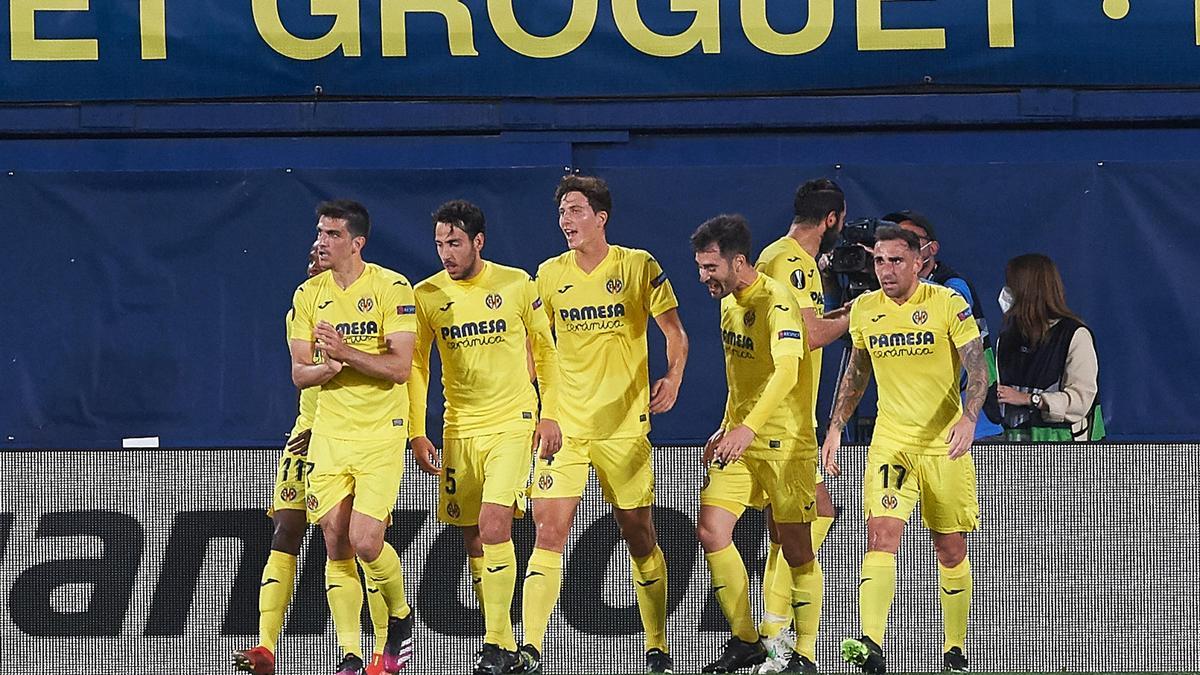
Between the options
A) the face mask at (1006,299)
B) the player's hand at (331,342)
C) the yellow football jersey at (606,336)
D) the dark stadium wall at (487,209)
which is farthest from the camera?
the dark stadium wall at (487,209)

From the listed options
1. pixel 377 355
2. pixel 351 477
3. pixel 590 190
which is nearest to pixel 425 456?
pixel 351 477

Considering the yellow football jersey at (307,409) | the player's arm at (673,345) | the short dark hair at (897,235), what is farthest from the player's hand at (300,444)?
the short dark hair at (897,235)

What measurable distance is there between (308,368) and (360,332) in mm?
276

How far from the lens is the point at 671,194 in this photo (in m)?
10.1

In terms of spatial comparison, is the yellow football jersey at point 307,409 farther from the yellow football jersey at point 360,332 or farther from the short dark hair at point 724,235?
the short dark hair at point 724,235

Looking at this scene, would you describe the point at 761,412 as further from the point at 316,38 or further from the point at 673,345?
the point at 316,38

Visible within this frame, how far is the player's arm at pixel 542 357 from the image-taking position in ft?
25.7

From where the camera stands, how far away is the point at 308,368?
7.70m

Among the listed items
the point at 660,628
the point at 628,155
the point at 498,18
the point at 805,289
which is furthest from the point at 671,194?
the point at 660,628

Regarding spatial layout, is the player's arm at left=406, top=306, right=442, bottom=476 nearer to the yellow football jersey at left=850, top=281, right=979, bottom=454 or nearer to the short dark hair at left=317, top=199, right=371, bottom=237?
the short dark hair at left=317, top=199, right=371, bottom=237

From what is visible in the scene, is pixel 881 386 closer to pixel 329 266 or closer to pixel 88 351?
pixel 329 266

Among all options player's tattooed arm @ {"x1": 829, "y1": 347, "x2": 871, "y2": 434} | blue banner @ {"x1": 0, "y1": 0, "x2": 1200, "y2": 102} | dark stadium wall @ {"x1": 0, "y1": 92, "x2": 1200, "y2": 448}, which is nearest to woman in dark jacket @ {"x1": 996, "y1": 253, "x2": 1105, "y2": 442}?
player's tattooed arm @ {"x1": 829, "y1": 347, "x2": 871, "y2": 434}

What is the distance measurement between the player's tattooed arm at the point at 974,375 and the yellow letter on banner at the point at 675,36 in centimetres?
311

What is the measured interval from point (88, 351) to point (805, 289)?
4.17 m
